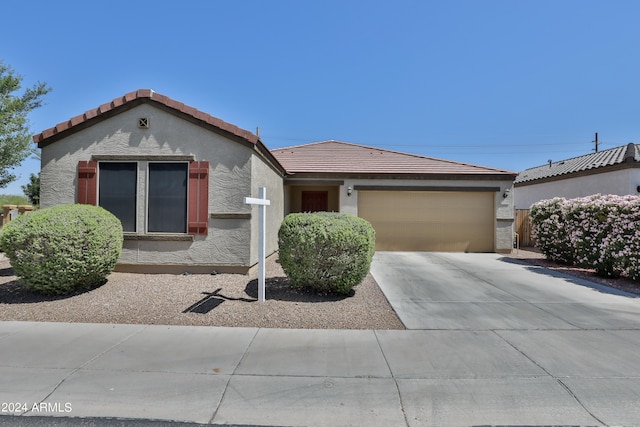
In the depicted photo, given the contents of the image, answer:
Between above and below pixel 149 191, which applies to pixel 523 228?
below

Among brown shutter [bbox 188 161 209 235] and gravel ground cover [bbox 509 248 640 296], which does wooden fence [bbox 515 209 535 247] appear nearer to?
gravel ground cover [bbox 509 248 640 296]

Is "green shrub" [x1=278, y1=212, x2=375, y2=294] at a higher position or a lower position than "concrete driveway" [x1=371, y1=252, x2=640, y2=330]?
higher

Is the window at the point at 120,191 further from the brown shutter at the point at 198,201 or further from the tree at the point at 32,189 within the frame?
the tree at the point at 32,189

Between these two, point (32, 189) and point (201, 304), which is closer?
point (201, 304)

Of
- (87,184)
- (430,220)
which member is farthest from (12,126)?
(430,220)

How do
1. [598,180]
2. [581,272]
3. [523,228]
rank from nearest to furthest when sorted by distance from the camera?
[581,272], [598,180], [523,228]

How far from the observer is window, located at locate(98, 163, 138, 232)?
741 centimetres

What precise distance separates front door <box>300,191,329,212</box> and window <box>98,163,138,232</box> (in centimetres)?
790

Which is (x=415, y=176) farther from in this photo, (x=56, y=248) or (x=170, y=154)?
(x=56, y=248)

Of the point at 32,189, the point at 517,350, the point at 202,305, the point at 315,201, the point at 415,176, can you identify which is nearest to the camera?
the point at 517,350

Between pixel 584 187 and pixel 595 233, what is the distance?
7.20m

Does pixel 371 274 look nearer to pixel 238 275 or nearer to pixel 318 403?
pixel 238 275

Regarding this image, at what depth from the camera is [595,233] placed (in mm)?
8812

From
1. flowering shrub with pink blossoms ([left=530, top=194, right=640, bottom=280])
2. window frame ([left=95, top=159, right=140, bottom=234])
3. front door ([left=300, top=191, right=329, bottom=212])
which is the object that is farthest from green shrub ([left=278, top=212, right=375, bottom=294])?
front door ([left=300, top=191, right=329, bottom=212])
